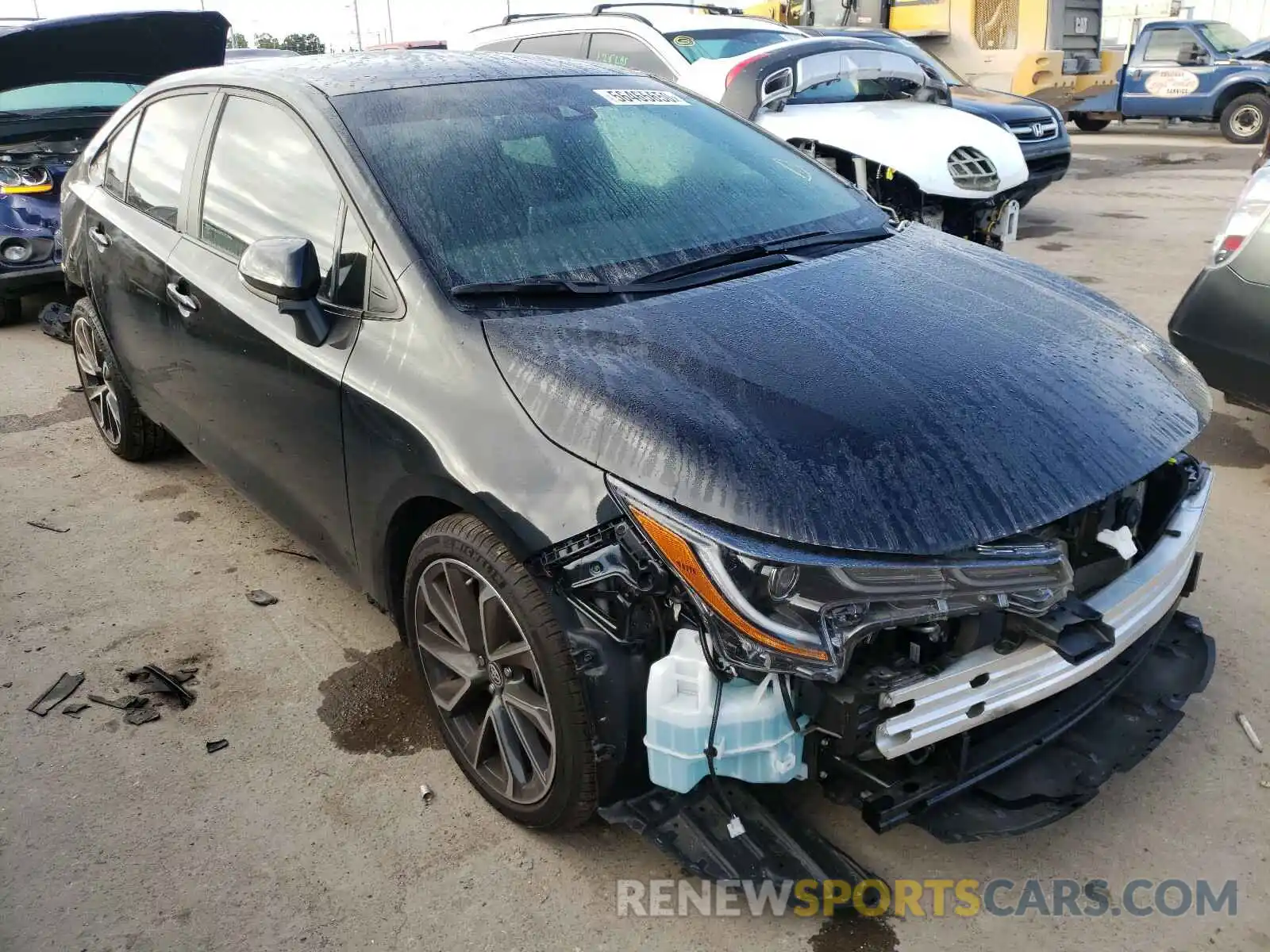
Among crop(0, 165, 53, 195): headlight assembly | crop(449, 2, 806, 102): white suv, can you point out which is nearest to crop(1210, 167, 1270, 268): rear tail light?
crop(449, 2, 806, 102): white suv

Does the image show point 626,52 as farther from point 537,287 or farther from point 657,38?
point 537,287

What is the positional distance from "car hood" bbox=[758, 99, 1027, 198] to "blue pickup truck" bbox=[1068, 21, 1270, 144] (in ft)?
31.3

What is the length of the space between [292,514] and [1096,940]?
2384mm

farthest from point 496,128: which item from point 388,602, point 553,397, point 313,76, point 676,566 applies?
point 676,566

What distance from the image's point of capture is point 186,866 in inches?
95.0

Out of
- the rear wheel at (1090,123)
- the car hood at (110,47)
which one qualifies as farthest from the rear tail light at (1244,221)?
the rear wheel at (1090,123)

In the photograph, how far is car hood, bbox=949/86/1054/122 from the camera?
8633mm

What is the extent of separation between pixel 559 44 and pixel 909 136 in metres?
3.10

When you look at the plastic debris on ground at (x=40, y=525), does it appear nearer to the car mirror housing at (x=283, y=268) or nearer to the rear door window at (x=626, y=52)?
the car mirror housing at (x=283, y=268)

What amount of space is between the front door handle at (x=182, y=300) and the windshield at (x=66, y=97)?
392cm

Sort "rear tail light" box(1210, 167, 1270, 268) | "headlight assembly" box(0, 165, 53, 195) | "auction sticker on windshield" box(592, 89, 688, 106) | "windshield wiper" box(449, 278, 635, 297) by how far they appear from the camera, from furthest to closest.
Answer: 1. "headlight assembly" box(0, 165, 53, 195)
2. "rear tail light" box(1210, 167, 1270, 268)
3. "auction sticker on windshield" box(592, 89, 688, 106)
4. "windshield wiper" box(449, 278, 635, 297)

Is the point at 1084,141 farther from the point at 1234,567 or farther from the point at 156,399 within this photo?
the point at 156,399

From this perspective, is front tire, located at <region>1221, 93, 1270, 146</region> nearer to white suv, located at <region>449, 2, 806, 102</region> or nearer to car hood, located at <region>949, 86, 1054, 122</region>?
car hood, located at <region>949, 86, 1054, 122</region>

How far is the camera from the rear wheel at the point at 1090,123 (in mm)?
17203
